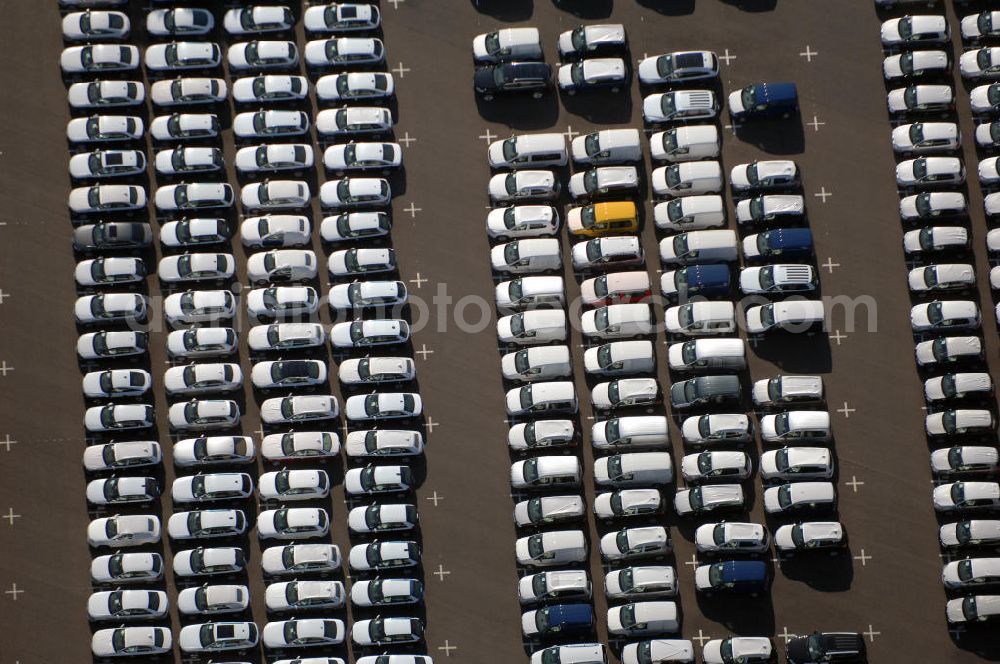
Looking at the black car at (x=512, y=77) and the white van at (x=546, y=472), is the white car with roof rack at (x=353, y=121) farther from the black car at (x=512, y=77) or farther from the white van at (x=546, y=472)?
the white van at (x=546, y=472)

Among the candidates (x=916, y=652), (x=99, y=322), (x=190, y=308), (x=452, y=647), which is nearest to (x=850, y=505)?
(x=916, y=652)

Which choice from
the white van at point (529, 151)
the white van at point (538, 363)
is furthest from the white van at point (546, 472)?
the white van at point (529, 151)

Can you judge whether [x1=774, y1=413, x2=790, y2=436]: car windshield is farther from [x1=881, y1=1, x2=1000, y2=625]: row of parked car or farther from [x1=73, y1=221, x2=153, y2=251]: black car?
[x1=73, y1=221, x2=153, y2=251]: black car

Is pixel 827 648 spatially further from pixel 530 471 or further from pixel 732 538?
pixel 530 471

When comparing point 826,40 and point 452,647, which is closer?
point 452,647

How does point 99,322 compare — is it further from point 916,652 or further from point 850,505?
point 916,652
